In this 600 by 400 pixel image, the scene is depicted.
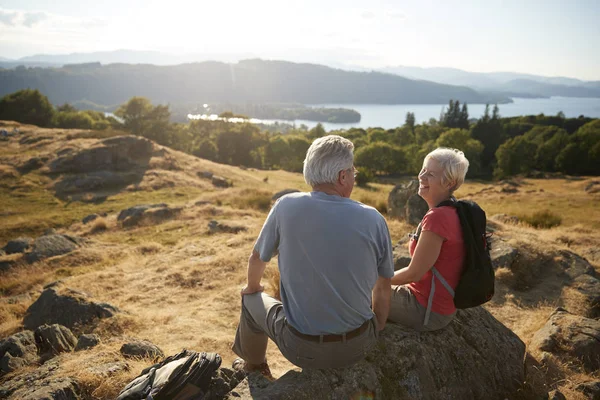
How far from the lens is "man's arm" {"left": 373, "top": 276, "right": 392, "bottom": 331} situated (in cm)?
377

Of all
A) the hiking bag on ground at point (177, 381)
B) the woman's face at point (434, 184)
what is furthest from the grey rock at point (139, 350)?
the woman's face at point (434, 184)

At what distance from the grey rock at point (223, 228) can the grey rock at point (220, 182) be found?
1613 cm

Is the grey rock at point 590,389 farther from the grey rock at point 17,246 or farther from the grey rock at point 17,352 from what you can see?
the grey rock at point 17,246

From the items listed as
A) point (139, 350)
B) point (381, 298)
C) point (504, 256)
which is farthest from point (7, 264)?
point (504, 256)

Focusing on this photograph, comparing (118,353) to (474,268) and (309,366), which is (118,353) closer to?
(309,366)

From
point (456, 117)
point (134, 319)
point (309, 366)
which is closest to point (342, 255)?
point (309, 366)

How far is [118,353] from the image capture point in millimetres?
5328

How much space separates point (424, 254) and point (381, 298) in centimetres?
67

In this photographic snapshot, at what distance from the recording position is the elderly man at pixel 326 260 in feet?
10.1

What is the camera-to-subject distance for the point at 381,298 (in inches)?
154

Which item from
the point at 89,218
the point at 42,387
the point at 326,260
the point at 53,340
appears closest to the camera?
the point at 326,260

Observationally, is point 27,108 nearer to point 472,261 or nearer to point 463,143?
point 472,261

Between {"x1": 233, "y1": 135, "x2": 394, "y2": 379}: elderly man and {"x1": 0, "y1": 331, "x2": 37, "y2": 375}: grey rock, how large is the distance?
4767 millimetres

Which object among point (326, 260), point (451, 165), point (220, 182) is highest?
point (451, 165)
